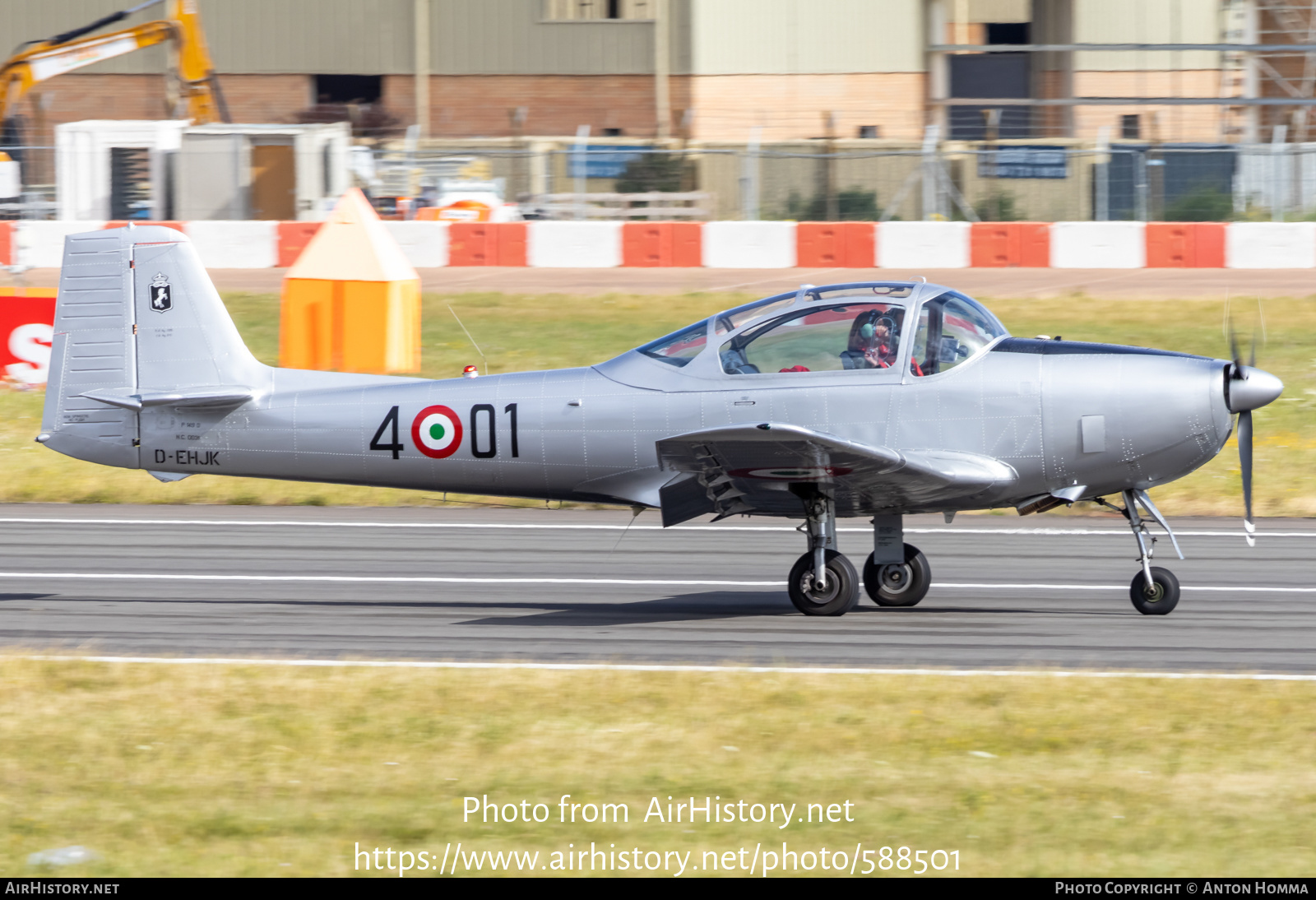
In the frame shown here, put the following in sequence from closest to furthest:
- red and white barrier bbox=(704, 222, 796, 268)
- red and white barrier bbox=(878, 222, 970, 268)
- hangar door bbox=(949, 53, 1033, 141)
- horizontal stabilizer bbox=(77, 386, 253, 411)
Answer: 1. horizontal stabilizer bbox=(77, 386, 253, 411)
2. red and white barrier bbox=(878, 222, 970, 268)
3. red and white barrier bbox=(704, 222, 796, 268)
4. hangar door bbox=(949, 53, 1033, 141)

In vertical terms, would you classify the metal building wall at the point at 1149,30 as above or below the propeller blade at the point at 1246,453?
above

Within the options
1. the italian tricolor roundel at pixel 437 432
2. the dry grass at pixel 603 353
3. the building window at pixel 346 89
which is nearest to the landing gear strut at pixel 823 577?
the italian tricolor roundel at pixel 437 432

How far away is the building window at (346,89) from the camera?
47.7m

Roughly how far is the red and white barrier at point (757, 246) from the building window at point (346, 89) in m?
22.5

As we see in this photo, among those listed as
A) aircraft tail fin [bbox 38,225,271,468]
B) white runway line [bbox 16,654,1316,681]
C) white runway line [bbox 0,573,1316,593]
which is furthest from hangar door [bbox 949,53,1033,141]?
white runway line [bbox 16,654,1316,681]

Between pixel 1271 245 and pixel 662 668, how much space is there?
20.7 metres

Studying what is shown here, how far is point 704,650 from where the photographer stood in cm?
991

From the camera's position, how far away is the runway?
32.7 ft

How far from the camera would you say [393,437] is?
444 inches

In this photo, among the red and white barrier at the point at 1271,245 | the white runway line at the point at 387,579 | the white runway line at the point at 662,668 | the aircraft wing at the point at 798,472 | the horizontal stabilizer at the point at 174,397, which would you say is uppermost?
the red and white barrier at the point at 1271,245

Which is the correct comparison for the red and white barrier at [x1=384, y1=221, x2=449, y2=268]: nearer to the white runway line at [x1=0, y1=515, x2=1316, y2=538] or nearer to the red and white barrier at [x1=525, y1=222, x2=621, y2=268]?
the red and white barrier at [x1=525, y1=222, x2=621, y2=268]

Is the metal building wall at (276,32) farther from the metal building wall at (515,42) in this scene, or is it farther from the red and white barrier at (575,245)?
the red and white barrier at (575,245)

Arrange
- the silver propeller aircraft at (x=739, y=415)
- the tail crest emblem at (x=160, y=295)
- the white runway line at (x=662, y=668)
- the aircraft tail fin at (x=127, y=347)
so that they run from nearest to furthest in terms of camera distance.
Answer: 1. the white runway line at (x=662, y=668)
2. the silver propeller aircraft at (x=739, y=415)
3. the aircraft tail fin at (x=127, y=347)
4. the tail crest emblem at (x=160, y=295)

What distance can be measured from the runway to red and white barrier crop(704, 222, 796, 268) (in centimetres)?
1306
